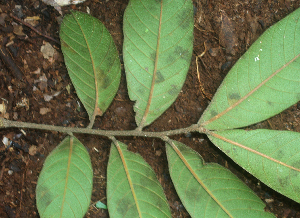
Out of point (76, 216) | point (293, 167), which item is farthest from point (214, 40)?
point (76, 216)

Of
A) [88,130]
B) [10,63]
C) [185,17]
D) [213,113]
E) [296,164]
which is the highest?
[185,17]

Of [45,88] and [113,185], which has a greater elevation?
[45,88]

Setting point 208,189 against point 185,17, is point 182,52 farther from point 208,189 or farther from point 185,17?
point 208,189

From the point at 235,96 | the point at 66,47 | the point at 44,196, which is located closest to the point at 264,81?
the point at 235,96

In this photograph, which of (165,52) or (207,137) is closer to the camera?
(165,52)

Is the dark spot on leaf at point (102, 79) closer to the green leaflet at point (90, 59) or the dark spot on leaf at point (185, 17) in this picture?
the green leaflet at point (90, 59)

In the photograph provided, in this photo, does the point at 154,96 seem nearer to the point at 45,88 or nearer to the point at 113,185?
the point at 113,185
